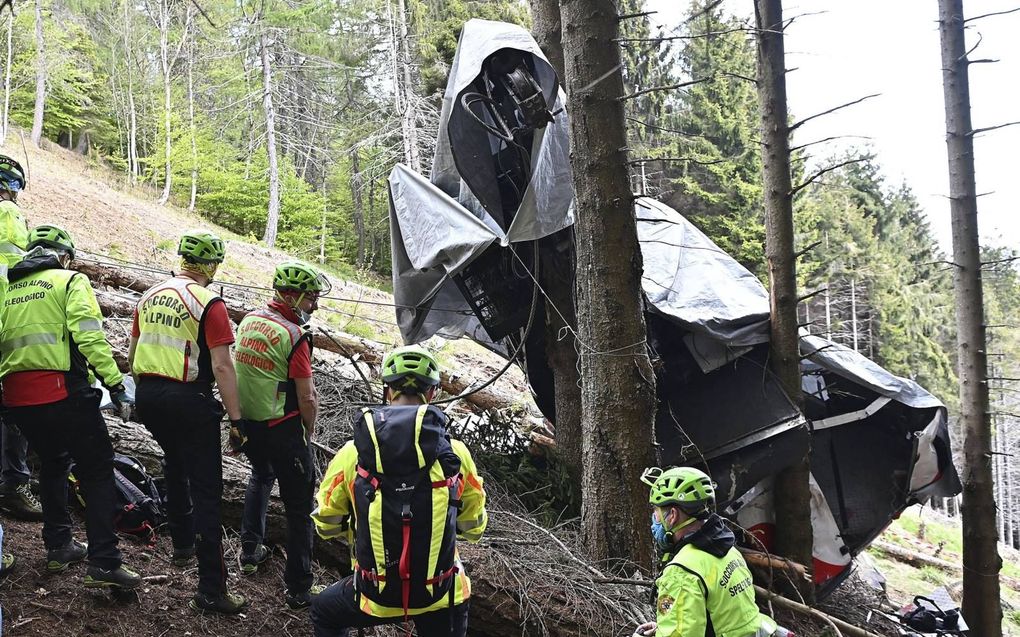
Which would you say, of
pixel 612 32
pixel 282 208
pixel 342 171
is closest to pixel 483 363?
pixel 612 32

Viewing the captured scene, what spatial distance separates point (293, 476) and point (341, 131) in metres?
28.0

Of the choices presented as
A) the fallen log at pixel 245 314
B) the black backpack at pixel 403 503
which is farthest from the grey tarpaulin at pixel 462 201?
the black backpack at pixel 403 503

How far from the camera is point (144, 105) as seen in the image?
33375 millimetres

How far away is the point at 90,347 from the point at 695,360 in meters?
4.79

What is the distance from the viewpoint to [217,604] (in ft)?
13.6

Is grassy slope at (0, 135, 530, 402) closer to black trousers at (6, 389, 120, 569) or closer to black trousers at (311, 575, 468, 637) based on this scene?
black trousers at (6, 389, 120, 569)

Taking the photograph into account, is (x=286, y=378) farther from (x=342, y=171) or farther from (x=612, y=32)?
(x=342, y=171)

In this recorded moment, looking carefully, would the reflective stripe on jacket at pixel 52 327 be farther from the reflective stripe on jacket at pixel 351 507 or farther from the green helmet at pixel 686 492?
the green helmet at pixel 686 492

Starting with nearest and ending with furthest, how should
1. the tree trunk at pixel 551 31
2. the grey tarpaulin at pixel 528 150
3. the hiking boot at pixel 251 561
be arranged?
the hiking boot at pixel 251 561
the grey tarpaulin at pixel 528 150
the tree trunk at pixel 551 31

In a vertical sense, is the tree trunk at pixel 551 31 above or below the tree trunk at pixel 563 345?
above

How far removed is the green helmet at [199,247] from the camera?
412cm

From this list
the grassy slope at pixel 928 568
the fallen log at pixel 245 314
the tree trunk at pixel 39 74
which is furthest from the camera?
the tree trunk at pixel 39 74

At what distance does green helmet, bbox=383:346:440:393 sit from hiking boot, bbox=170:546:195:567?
2.37 meters

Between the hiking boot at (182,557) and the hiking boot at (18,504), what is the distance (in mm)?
1082
